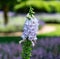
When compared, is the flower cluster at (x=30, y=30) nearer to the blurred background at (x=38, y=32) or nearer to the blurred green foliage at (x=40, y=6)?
the blurred background at (x=38, y=32)

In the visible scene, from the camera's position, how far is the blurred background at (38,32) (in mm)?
6488

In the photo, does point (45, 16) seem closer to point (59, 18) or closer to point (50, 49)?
point (59, 18)

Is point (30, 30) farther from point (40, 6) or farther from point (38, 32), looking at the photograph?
point (40, 6)

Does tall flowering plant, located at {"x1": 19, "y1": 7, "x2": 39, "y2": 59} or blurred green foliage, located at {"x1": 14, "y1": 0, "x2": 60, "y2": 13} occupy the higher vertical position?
tall flowering plant, located at {"x1": 19, "y1": 7, "x2": 39, "y2": 59}

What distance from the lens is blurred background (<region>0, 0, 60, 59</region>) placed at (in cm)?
649

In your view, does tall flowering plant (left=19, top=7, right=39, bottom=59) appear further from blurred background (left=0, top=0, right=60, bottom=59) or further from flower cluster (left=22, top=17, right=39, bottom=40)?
blurred background (left=0, top=0, right=60, bottom=59)

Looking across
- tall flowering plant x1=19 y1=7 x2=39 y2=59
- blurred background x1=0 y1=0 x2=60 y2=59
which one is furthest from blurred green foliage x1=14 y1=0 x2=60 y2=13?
tall flowering plant x1=19 y1=7 x2=39 y2=59

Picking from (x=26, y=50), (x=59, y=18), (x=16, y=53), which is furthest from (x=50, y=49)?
(x=59, y=18)

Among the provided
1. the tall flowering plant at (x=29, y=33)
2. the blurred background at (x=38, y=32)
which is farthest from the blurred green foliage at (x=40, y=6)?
the tall flowering plant at (x=29, y=33)

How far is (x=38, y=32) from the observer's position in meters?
18.2

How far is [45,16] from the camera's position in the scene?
2592cm

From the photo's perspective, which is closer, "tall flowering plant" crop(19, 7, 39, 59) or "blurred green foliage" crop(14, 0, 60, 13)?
"tall flowering plant" crop(19, 7, 39, 59)

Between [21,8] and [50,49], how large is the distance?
2012cm

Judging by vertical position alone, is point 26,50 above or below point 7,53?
above
